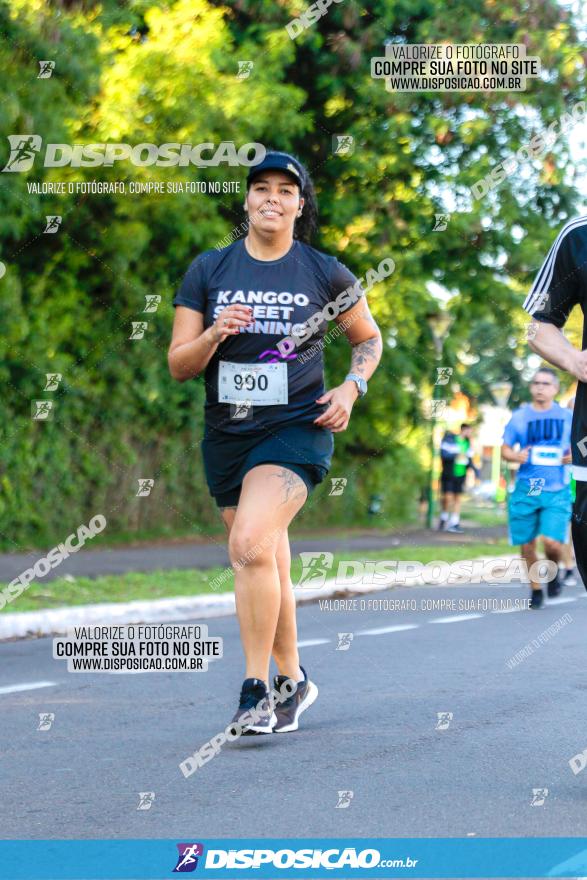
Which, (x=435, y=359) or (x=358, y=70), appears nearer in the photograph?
(x=358, y=70)

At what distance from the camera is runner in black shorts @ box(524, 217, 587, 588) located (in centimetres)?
466

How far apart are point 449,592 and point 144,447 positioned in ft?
20.5

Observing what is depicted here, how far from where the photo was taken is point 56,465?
17438 millimetres

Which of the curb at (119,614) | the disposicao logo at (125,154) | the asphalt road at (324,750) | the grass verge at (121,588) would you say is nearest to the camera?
the asphalt road at (324,750)

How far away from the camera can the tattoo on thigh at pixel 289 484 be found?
A: 18.9ft

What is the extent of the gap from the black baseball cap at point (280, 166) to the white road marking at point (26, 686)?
2953 mm

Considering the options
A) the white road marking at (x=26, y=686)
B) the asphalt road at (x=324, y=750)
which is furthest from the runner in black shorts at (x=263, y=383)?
the white road marking at (x=26, y=686)

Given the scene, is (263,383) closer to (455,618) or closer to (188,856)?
(188,856)

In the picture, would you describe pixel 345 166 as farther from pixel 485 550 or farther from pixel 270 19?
pixel 485 550

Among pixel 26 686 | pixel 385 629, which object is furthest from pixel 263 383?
pixel 385 629

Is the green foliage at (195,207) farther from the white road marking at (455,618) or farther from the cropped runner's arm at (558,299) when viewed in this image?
the cropped runner's arm at (558,299)

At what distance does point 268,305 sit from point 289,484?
68 centimetres

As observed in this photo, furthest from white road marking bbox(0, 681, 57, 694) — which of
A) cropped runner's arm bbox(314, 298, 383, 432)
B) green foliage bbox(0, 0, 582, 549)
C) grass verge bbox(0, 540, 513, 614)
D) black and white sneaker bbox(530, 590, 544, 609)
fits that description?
green foliage bbox(0, 0, 582, 549)

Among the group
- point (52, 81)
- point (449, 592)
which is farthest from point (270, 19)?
point (449, 592)
